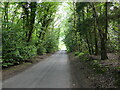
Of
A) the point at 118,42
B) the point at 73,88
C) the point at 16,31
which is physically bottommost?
the point at 73,88

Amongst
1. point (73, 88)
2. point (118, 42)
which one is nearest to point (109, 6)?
point (118, 42)

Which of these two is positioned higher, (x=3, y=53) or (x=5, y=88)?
(x=3, y=53)

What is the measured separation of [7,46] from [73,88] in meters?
7.57

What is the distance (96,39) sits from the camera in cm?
1505

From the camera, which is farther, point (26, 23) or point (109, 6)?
point (26, 23)

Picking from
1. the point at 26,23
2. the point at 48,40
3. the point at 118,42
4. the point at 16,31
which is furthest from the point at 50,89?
the point at 48,40

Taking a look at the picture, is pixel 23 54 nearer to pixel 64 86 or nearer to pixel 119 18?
pixel 64 86

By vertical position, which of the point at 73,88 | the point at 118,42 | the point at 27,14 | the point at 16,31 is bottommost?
the point at 73,88

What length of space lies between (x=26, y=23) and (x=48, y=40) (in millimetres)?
15941

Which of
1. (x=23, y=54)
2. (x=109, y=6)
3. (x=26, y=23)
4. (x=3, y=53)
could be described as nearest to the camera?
(x=3, y=53)

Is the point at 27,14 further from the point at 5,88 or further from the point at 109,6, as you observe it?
the point at 5,88

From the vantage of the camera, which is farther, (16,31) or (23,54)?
(23,54)

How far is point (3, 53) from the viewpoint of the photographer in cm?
1077

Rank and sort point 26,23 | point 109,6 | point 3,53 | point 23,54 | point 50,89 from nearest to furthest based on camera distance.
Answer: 1. point 50,89
2. point 3,53
3. point 109,6
4. point 23,54
5. point 26,23
